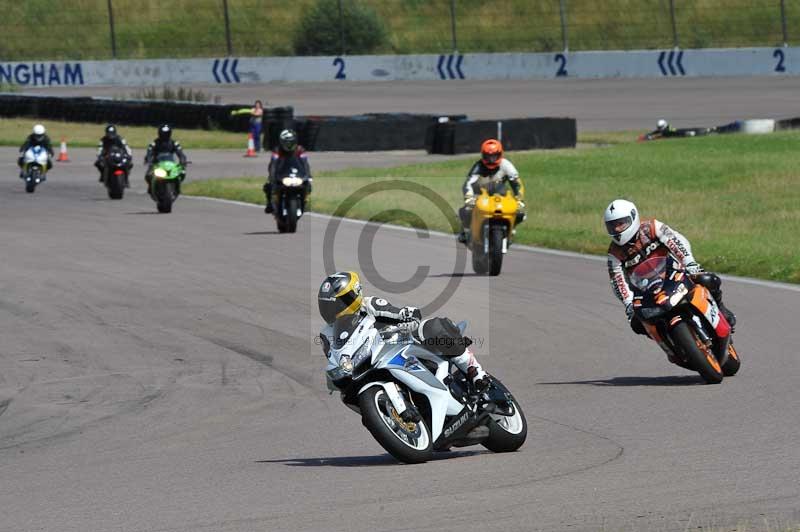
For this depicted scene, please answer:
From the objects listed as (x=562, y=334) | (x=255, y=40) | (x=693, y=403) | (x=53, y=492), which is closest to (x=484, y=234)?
(x=562, y=334)

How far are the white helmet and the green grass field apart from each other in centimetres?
633

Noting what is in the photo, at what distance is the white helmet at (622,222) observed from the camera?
11.2m

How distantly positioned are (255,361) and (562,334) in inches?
114

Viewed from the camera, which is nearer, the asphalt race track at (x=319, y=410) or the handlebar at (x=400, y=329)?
the asphalt race track at (x=319, y=410)

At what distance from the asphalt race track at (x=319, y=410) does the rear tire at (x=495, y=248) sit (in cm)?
21

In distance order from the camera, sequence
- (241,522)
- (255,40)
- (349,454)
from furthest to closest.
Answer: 1. (255,40)
2. (349,454)
3. (241,522)

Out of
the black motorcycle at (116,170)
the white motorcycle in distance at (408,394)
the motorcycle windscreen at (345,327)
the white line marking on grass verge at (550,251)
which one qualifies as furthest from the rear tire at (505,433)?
the black motorcycle at (116,170)

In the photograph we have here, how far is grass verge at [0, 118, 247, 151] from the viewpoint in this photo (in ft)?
140

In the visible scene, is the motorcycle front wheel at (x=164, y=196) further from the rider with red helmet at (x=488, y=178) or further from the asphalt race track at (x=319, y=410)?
the rider with red helmet at (x=488, y=178)

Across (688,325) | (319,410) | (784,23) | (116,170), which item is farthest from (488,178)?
(784,23)

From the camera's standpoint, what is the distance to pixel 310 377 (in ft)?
38.3

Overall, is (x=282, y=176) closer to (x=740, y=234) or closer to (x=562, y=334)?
(x=740, y=234)

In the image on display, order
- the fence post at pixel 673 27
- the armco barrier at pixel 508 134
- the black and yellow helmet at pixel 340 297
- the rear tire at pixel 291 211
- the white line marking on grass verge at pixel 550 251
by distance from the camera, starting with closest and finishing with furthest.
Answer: the black and yellow helmet at pixel 340 297
the white line marking on grass verge at pixel 550 251
the rear tire at pixel 291 211
the armco barrier at pixel 508 134
the fence post at pixel 673 27

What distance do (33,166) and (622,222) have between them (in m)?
21.8
